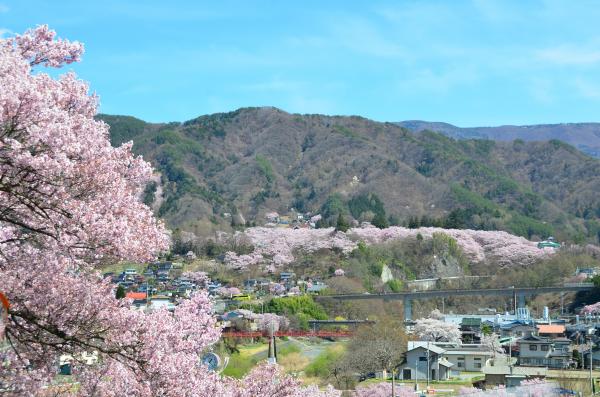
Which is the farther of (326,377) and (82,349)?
(326,377)

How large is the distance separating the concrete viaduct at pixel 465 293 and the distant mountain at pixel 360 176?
28.4m

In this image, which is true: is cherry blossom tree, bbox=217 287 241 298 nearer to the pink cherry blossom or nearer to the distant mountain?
the pink cherry blossom

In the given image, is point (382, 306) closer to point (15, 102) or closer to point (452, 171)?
point (15, 102)

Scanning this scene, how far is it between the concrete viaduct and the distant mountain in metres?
28.4

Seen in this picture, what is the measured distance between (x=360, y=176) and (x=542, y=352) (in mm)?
109861

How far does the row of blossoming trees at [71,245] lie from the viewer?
669cm

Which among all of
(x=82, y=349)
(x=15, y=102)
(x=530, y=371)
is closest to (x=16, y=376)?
(x=82, y=349)

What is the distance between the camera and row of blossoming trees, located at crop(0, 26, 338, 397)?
21.9ft

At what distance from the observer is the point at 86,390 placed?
8.32 m

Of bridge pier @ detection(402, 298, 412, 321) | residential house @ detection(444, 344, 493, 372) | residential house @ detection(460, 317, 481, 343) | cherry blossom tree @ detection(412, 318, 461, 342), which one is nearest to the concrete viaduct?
bridge pier @ detection(402, 298, 412, 321)

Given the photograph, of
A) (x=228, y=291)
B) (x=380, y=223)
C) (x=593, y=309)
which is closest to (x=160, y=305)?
(x=593, y=309)

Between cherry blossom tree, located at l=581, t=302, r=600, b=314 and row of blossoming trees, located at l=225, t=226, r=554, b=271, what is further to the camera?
row of blossoming trees, located at l=225, t=226, r=554, b=271

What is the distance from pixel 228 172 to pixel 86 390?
504ft

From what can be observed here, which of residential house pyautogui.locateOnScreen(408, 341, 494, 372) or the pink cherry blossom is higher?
the pink cherry blossom
